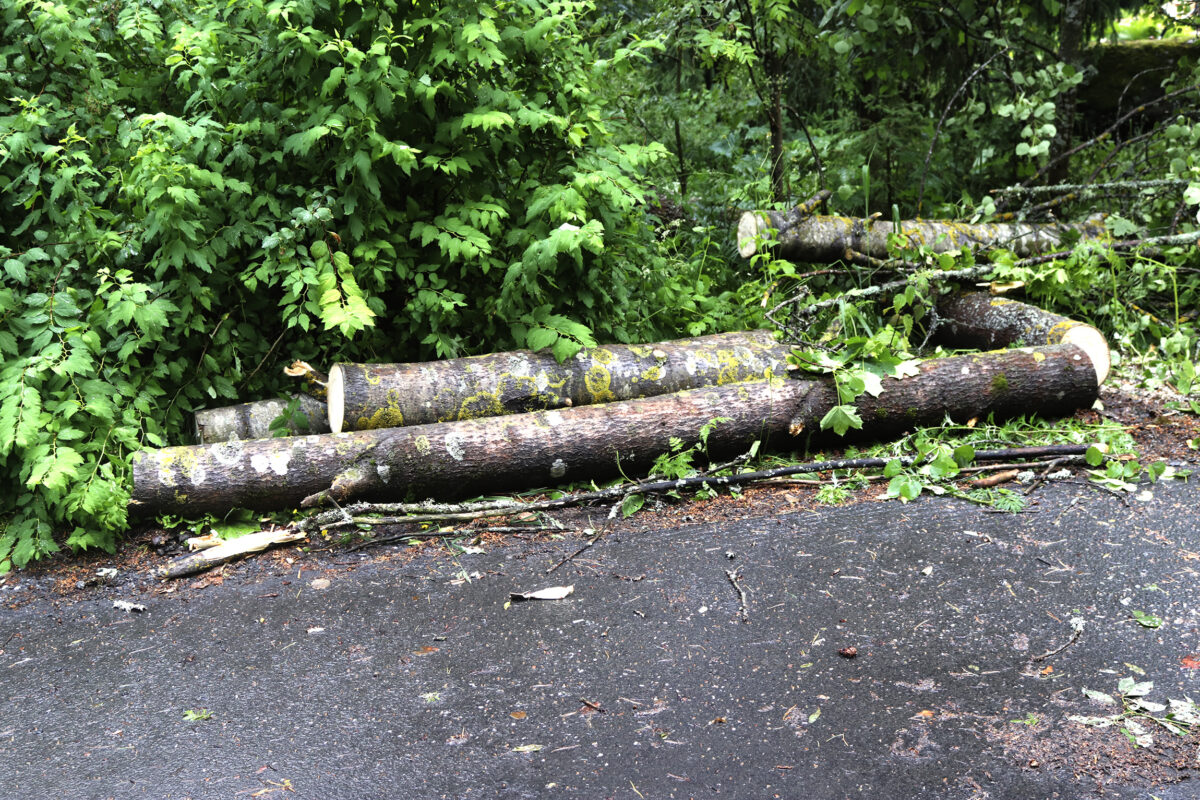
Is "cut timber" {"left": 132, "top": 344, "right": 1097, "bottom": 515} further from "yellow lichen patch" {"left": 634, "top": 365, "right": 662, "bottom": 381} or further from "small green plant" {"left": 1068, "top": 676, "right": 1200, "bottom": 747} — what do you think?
"small green plant" {"left": 1068, "top": 676, "right": 1200, "bottom": 747}

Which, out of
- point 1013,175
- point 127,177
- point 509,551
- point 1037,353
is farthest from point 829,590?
point 1013,175

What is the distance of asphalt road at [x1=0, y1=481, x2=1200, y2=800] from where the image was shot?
7.63ft

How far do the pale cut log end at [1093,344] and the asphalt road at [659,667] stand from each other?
1233 mm

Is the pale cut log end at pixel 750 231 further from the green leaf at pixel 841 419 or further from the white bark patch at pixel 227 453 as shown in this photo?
the white bark patch at pixel 227 453

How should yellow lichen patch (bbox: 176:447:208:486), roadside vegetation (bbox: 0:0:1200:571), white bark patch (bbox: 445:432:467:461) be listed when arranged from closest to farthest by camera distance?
yellow lichen patch (bbox: 176:447:208:486) < roadside vegetation (bbox: 0:0:1200:571) < white bark patch (bbox: 445:432:467:461)

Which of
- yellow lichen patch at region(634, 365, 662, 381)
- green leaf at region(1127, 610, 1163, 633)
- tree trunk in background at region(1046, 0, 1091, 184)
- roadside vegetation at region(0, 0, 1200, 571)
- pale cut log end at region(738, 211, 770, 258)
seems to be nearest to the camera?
green leaf at region(1127, 610, 1163, 633)

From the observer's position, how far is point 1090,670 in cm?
265

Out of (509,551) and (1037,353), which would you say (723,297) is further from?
(509,551)

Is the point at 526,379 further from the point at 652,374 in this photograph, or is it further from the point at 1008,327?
the point at 1008,327

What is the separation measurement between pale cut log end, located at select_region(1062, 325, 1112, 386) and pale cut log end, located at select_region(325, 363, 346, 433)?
437 cm

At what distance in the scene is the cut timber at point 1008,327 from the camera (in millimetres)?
5047

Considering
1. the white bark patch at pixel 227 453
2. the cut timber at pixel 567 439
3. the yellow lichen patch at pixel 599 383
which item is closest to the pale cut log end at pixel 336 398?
the cut timber at pixel 567 439

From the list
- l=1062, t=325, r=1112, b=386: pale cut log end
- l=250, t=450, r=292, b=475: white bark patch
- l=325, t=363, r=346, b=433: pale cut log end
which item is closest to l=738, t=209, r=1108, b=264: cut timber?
l=1062, t=325, r=1112, b=386: pale cut log end

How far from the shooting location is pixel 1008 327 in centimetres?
555
